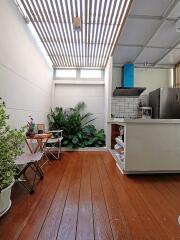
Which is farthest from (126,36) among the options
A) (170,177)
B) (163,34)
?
(170,177)

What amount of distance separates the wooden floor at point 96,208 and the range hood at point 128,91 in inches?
92.5

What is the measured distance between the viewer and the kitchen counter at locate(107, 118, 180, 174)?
2545 millimetres

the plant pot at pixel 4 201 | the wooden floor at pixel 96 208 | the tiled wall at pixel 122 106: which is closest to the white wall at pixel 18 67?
the plant pot at pixel 4 201

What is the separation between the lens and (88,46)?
150 inches

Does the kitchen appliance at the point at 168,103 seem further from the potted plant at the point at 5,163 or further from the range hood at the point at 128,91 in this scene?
the potted plant at the point at 5,163

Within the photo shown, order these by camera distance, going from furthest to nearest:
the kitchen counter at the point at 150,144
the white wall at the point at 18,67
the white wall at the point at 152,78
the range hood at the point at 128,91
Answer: the white wall at the point at 152,78 < the range hood at the point at 128,91 < the kitchen counter at the point at 150,144 < the white wall at the point at 18,67

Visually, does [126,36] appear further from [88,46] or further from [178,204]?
[178,204]

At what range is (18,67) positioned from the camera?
2.62m

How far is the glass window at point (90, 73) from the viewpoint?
5.40 m

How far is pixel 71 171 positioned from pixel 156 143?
156 cm

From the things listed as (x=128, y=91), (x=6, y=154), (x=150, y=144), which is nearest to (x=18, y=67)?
(x=6, y=154)

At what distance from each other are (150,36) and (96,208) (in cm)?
328

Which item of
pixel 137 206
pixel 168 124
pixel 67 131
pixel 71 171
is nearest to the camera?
pixel 137 206

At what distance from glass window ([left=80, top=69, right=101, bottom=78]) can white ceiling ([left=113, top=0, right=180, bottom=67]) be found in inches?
36.5
